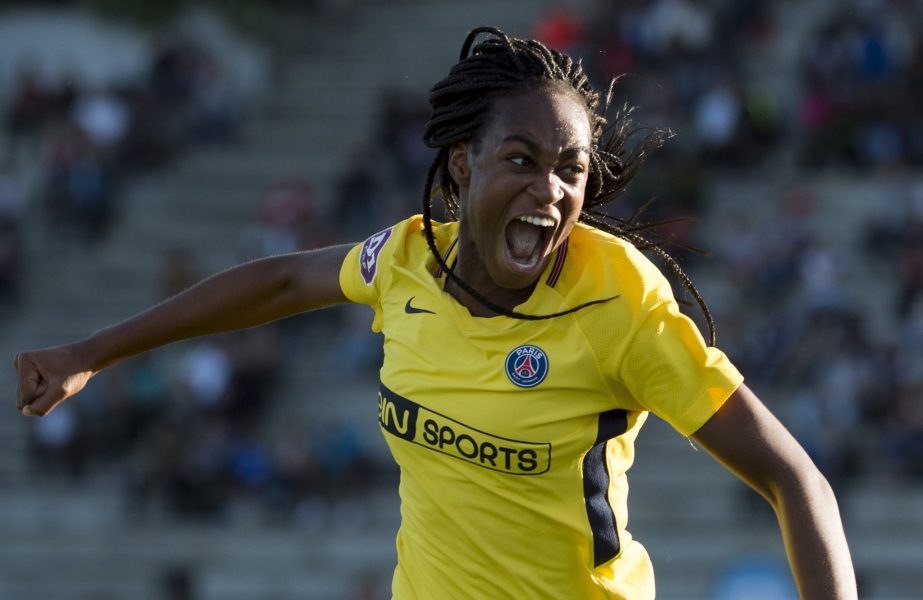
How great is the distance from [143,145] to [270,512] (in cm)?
613

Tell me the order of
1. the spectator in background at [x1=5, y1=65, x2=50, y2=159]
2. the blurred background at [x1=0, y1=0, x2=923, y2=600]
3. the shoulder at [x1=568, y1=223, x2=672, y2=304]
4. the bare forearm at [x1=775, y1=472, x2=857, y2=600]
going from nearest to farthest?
the bare forearm at [x1=775, y1=472, x2=857, y2=600], the shoulder at [x1=568, y1=223, x2=672, y2=304], the blurred background at [x1=0, y1=0, x2=923, y2=600], the spectator in background at [x1=5, y1=65, x2=50, y2=159]

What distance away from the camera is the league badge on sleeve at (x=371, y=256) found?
4172 millimetres

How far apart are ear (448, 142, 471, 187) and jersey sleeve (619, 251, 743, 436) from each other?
23.2 inches

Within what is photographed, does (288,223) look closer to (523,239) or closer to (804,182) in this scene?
(804,182)

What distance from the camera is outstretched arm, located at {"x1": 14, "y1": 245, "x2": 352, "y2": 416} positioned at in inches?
169

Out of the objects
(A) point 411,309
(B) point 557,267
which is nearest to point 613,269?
(B) point 557,267

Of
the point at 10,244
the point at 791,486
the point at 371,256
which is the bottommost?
the point at 10,244

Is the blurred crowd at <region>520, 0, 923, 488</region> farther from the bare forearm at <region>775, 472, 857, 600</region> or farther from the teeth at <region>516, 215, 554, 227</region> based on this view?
the bare forearm at <region>775, 472, 857, 600</region>

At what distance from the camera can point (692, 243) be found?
13.7m

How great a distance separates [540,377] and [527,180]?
0.45m

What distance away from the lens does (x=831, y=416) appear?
484 inches

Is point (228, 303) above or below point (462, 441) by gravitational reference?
above

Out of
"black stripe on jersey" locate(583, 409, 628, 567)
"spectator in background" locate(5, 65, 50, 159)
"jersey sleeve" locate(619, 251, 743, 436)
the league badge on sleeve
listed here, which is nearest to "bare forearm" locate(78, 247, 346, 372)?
the league badge on sleeve

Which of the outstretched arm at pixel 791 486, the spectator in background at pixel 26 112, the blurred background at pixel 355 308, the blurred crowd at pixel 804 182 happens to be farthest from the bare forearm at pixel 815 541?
the spectator in background at pixel 26 112
